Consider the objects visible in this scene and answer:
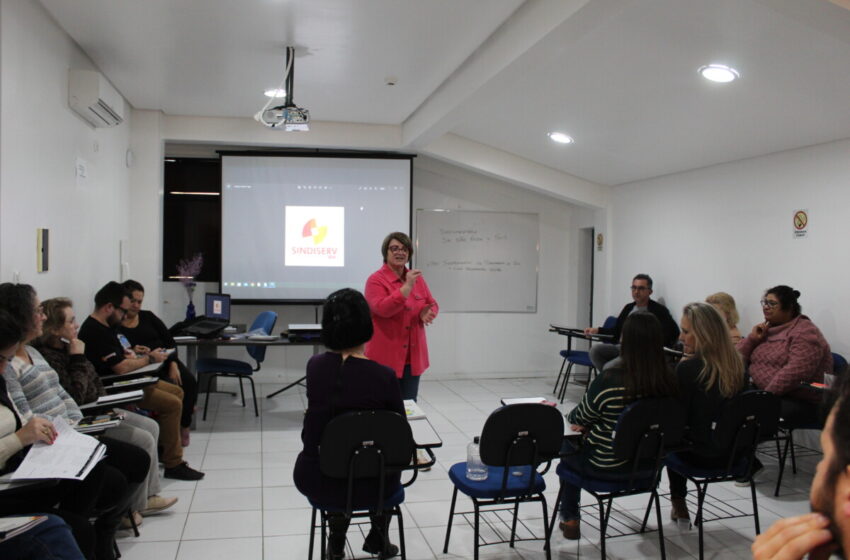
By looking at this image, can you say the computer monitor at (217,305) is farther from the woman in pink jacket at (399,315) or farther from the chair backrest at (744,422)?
the chair backrest at (744,422)

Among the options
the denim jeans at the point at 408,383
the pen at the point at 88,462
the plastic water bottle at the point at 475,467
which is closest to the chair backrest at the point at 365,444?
the plastic water bottle at the point at 475,467

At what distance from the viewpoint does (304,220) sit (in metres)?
6.69

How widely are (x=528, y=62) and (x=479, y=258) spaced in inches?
155

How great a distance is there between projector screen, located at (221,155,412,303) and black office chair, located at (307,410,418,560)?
14.6ft

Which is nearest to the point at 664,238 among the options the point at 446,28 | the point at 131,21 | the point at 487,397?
the point at 487,397

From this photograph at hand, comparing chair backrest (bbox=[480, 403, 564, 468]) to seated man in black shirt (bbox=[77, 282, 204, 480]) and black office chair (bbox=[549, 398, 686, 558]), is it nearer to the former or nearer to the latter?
black office chair (bbox=[549, 398, 686, 558])

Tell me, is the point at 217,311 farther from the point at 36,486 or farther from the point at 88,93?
the point at 36,486

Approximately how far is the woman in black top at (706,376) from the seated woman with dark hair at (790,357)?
118cm

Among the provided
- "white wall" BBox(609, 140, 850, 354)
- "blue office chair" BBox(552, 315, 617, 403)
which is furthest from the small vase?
"white wall" BBox(609, 140, 850, 354)

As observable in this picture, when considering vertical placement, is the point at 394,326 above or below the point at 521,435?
above

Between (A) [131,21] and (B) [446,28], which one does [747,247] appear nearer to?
(B) [446,28]

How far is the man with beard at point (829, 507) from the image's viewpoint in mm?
761

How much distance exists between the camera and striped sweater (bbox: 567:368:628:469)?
2.70 meters

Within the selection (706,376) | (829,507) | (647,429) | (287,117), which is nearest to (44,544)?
(829,507)
